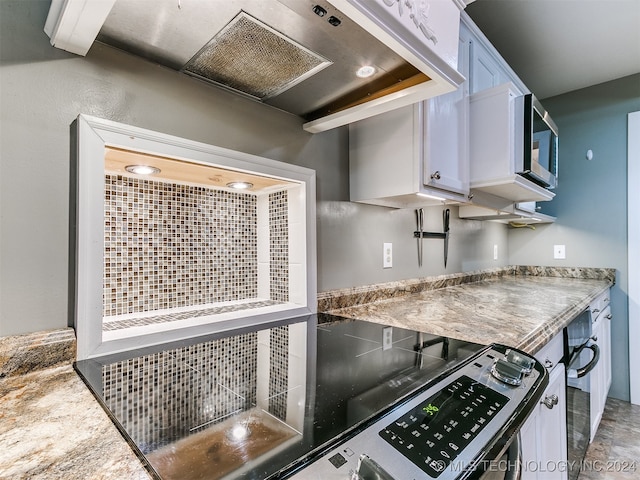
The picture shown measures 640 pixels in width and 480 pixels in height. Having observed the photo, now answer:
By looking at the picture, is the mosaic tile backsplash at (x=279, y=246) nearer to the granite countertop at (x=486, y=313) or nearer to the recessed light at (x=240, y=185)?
the recessed light at (x=240, y=185)

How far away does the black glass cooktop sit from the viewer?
1.27 feet

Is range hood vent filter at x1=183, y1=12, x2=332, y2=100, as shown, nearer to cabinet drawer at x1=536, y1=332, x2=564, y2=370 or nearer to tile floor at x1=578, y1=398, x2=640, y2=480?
cabinet drawer at x1=536, y1=332, x2=564, y2=370

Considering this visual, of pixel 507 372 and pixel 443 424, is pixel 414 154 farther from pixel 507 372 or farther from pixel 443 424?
pixel 443 424

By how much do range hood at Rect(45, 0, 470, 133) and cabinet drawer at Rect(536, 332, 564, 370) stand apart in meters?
0.85

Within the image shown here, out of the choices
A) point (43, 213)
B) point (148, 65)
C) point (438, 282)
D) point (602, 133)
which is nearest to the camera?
point (43, 213)

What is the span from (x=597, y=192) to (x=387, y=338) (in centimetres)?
252

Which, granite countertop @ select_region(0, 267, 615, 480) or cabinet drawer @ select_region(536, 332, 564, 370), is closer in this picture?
granite countertop @ select_region(0, 267, 615, 480)

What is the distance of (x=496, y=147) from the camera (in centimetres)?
147

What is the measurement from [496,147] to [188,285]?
4.73 feet

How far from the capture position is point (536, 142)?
5.29ft

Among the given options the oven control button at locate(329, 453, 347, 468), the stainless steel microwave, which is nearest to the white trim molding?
the stainless steel microwave

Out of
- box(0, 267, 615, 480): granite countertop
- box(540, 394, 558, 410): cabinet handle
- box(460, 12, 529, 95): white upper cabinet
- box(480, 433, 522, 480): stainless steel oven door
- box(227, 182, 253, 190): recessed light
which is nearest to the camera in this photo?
box(0, 267, 615, 480): granite countertop

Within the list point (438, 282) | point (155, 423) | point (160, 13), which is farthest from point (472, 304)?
point (160, 13)

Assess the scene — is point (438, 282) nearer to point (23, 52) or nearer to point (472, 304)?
point (472, 304)
